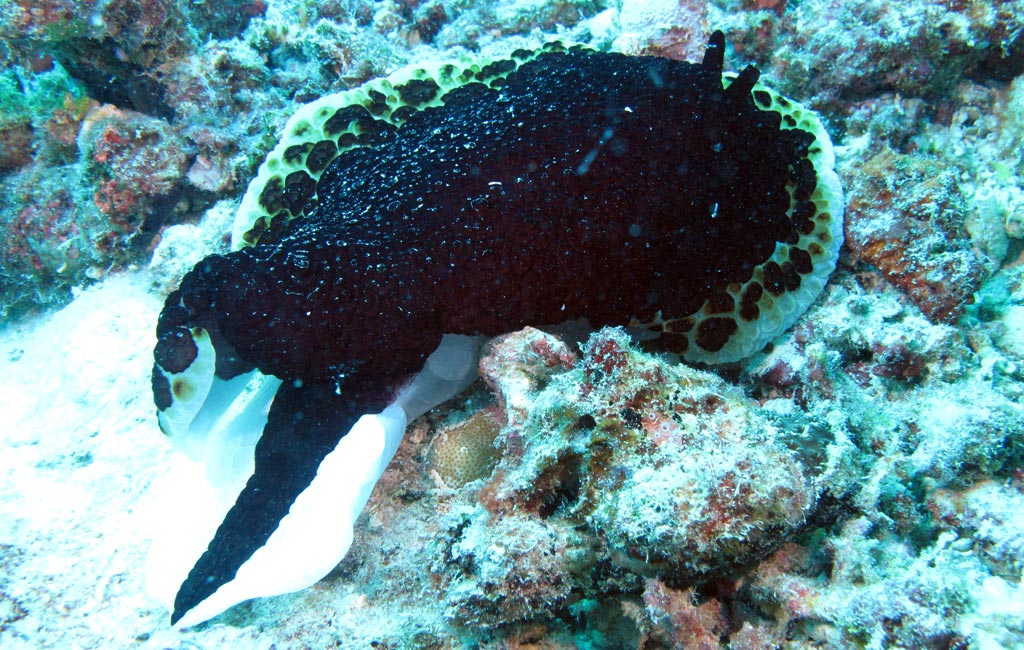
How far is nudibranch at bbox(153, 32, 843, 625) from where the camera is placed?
292 cm

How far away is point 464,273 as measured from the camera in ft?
9.73

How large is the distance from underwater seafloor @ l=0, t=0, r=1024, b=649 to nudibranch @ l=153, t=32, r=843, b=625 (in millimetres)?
265

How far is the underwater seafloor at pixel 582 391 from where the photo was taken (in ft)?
6.66

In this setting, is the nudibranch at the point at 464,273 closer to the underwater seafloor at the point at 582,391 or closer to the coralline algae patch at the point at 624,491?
the underwater seafloor at the point at 582,391

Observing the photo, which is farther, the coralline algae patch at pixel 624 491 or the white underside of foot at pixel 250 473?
the white underside of foot at pixel 250 473

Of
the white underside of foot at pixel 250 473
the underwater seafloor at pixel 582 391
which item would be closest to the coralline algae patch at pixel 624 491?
the underwater seafloor at pixel 582 391

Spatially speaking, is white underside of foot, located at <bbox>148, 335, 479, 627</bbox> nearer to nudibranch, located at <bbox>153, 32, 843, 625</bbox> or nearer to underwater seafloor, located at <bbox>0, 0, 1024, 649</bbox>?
nudibranch, located at <bbox>153, 32, 843, 625</bbox>

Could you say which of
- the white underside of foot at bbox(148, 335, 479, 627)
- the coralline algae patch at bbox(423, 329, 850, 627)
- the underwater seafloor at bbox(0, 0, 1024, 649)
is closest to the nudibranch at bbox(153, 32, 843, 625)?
the white underside of foot at bbox(148, 335, 479, 627)

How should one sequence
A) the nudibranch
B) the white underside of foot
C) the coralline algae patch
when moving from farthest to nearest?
the nudibranch
the white underside of foot
the coralline algae patch

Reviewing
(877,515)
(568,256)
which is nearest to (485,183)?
(568,256)

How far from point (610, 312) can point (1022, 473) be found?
1828 mm

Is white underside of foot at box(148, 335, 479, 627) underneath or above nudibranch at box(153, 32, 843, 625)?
underneath

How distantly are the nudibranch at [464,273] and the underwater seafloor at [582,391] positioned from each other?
27cm

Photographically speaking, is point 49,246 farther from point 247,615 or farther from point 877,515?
point 877,515
